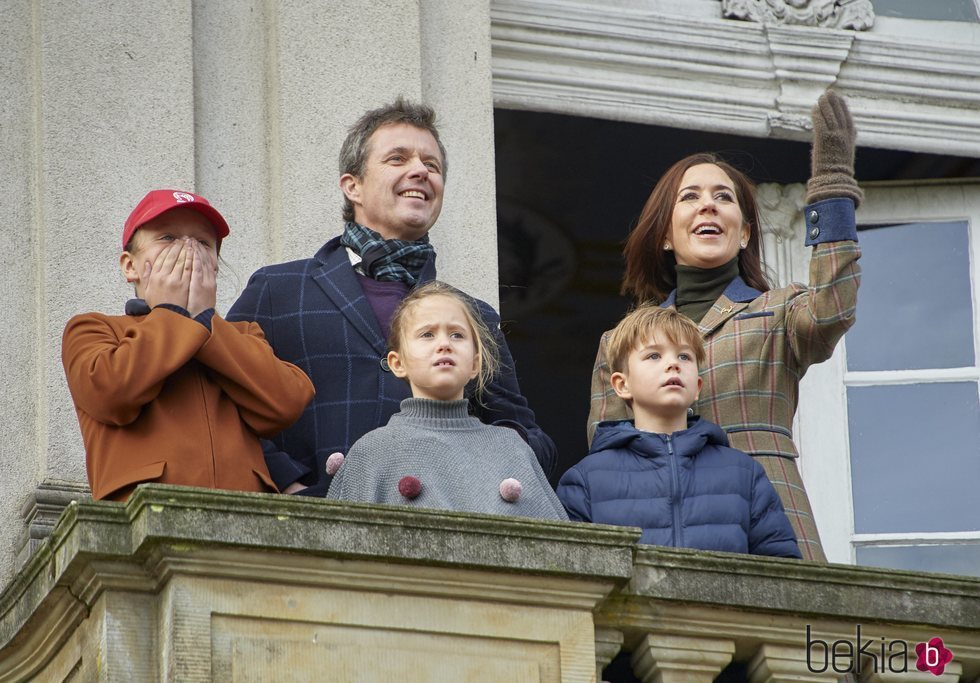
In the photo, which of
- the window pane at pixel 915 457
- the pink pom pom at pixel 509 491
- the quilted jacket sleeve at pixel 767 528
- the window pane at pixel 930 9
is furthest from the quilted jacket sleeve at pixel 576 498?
the window pane at pixel 930 9

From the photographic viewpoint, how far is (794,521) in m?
6.16

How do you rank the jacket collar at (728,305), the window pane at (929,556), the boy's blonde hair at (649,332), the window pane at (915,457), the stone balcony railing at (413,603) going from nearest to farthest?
the stone balcony railing at (413,603) → the boy's blonde hair at (649,332) → the jacket collar at (728,305) → the window pane at (929,556) → the window pane at (915,457)

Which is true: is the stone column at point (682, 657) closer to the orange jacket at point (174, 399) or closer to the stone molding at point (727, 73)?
the orange jacket at point (174, 399)

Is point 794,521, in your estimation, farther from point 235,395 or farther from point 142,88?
point 142,88

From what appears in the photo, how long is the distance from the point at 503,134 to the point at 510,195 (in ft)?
1.89

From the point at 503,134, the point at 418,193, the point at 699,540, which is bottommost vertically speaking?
the point at 699,540

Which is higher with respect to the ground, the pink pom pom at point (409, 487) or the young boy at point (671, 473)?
the young boy at point (671, 473)

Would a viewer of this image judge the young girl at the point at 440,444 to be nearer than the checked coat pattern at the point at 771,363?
Yes

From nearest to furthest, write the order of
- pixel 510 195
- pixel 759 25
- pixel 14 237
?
pixel 14 237 → pixel 759 25 → pixel 510 195

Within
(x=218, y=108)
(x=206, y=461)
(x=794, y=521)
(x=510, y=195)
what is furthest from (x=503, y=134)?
(x=206, y=461)

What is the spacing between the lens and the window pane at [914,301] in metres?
8.46

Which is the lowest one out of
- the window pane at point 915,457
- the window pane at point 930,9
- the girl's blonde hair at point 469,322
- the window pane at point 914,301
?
the girl's blonde hair at point 469,322

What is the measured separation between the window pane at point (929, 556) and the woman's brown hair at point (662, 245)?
1.73m

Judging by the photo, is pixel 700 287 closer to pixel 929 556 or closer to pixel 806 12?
pixel 929 556
